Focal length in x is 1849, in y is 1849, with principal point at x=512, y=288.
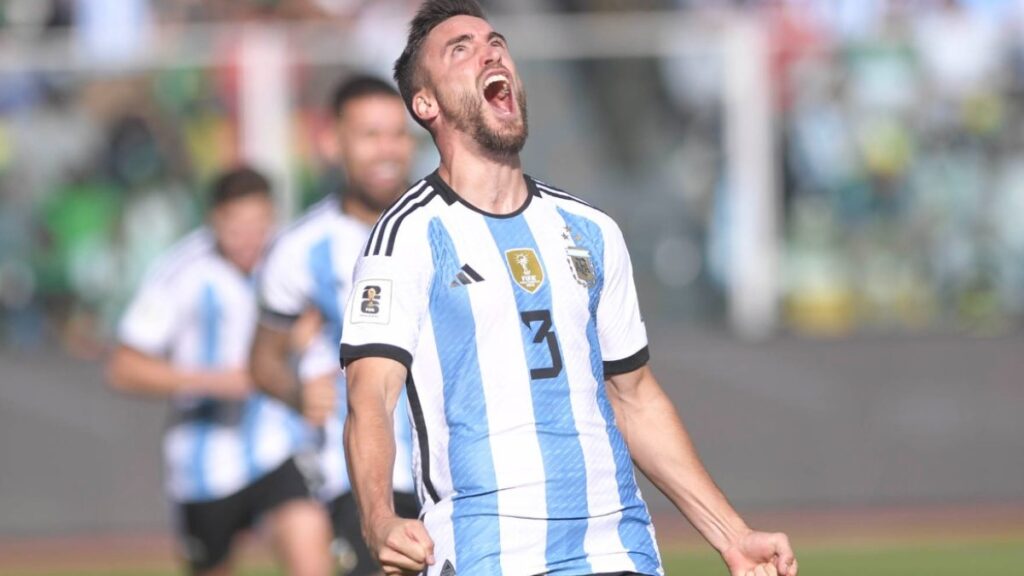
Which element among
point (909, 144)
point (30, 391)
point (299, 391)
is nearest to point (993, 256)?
point (909, 144)

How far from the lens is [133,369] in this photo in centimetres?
892

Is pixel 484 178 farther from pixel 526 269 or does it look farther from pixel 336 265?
pixel 336 265

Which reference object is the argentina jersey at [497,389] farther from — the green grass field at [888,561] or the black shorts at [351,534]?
the green grass field at [888,561]

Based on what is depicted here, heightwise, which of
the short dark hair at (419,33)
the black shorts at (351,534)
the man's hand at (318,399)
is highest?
the short dark hair at (419,33)

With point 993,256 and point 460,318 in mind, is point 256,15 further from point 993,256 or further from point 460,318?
point 460,318

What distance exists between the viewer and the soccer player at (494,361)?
4457 mm

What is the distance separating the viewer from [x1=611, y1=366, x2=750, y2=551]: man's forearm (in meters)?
4.77

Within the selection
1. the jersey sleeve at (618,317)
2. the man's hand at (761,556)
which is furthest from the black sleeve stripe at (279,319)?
the man's hand at (761,556)

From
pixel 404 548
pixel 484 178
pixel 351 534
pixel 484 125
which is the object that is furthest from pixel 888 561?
pixel 404 548

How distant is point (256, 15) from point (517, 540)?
10732 millimetres

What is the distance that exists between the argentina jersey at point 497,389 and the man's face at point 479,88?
0.20 m

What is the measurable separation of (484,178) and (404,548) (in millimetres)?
1170

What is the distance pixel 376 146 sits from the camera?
279 inches

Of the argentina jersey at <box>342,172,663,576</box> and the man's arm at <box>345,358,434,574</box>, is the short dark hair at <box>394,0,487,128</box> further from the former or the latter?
the man's arm at <box>345,358,434,574</box>
